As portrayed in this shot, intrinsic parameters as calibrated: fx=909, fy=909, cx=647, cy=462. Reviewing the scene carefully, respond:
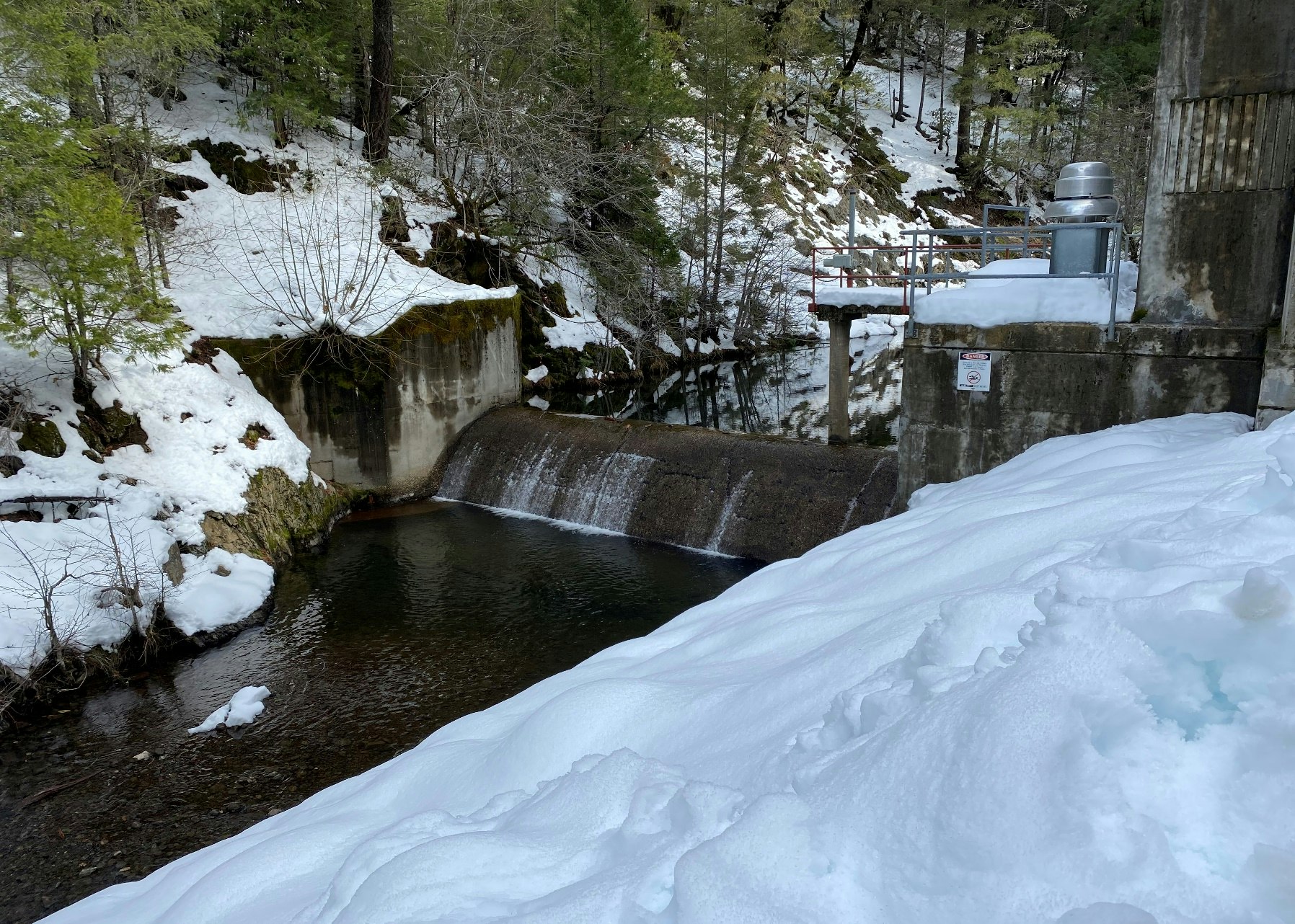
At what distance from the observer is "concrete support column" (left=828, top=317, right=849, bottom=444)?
13328 mm

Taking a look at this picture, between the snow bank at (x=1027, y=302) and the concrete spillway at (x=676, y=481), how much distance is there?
10.1ft

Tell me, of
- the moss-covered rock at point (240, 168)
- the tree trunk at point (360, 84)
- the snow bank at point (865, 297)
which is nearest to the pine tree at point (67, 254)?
the moss-covered rock at point (240, 168)

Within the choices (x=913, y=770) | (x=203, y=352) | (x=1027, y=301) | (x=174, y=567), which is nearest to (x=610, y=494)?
(x=174, y=567)

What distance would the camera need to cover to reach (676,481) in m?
12.4

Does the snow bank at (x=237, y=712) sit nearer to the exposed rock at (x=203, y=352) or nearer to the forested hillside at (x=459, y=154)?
the forested hillside at (x=459, y=154)

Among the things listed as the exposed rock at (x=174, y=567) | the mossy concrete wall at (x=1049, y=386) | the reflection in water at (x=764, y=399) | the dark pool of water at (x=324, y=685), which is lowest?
the dark pool of water at (x=324, y=685)

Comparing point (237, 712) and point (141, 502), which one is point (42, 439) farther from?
point (237, 712)

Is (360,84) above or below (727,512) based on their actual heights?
above

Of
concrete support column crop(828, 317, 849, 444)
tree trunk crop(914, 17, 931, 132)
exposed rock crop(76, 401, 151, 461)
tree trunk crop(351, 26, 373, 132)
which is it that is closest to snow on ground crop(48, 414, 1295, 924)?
exposed rock crop(76, 401, 151, 461)

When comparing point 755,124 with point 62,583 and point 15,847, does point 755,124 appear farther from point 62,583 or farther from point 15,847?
point 15,847

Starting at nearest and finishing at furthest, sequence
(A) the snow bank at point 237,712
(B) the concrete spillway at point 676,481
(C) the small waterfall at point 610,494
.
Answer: (A) the snow bank at point 237,712 < (B) the concrete spillway at point 676,481 < (C) the small waterfall at point 610,494

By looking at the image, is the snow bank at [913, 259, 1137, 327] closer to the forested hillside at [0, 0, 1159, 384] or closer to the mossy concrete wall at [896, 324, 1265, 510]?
the mossy concrete wall at [896, 324, 1265, 510]

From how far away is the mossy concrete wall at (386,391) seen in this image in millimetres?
13828

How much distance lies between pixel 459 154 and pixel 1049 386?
650 inches
